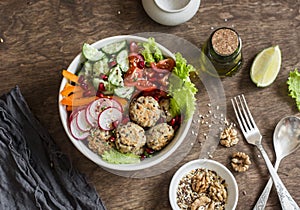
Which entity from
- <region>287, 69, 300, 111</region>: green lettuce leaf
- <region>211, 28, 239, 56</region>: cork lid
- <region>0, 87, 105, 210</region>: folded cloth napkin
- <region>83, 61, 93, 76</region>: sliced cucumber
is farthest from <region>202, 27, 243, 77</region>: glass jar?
<region>0, 87, 105, 210</region>: folded cloth napkin

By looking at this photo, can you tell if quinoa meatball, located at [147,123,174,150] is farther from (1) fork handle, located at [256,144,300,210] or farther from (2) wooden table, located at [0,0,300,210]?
(1) fork handle, located at [256,144,300,210]

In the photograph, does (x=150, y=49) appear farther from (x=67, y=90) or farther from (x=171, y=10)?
(x=67, y=90)

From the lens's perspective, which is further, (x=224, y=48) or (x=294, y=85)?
(x=294, y=85)

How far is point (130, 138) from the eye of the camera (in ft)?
7.20

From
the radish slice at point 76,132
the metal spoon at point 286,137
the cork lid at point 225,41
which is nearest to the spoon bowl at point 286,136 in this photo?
the metal spoon at point 286,137

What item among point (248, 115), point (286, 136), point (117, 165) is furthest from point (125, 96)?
point (286, 136)

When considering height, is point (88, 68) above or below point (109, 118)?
above

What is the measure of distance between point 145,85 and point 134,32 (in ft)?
0.83

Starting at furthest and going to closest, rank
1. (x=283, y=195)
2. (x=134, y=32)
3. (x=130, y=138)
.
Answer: (x=134, y=32), (x=283, y=195), (x=130, y=138)

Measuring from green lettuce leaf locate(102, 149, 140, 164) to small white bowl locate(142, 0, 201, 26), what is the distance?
19.9 inches

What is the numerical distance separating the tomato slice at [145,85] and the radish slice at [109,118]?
0.37ft

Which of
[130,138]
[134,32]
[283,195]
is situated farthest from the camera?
[134,32]

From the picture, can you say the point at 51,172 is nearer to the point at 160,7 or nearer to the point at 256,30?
the point at 160,7

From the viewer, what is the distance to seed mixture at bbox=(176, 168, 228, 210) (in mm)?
2324
